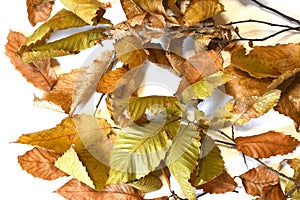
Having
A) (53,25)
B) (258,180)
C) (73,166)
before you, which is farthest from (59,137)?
(258,180)

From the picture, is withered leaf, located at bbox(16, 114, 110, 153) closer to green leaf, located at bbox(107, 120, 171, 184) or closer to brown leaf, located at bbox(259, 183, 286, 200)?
green leaf, located at bbox(107, 120, 171, 184)

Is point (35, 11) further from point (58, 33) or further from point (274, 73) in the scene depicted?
point (274, 73)

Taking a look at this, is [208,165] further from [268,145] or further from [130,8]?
[130,8]

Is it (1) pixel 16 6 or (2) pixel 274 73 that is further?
(1) pixel 16 6

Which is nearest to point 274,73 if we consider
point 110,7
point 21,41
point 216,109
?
point 216,109

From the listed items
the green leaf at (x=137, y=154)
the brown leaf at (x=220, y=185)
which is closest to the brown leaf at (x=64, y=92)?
the green leaf at (x=137, y=154)

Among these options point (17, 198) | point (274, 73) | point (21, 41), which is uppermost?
point (21, 41)

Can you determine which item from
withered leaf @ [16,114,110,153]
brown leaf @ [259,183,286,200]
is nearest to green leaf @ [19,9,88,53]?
withered leaf @ [16,114,110,153]
